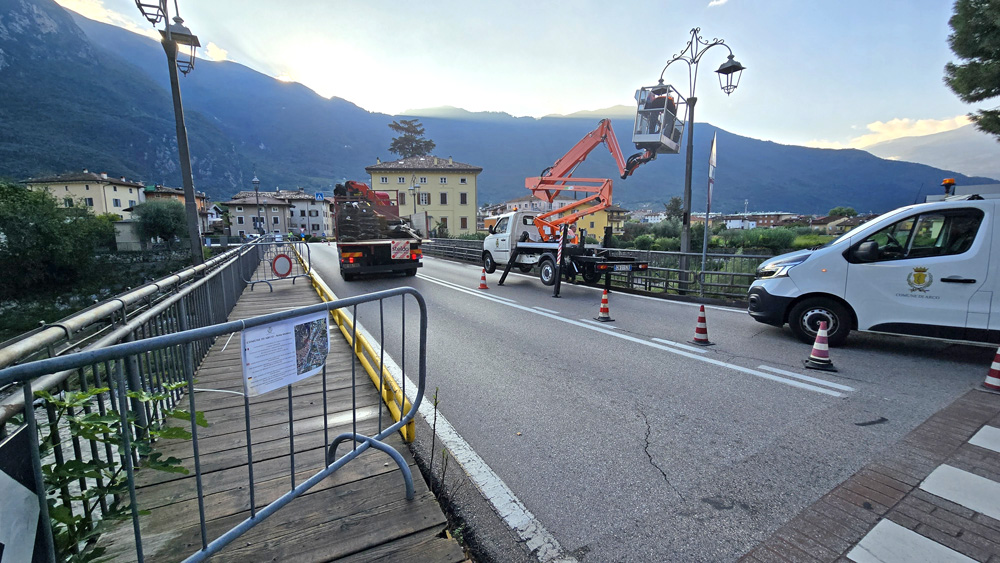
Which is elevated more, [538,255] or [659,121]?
[659,121]

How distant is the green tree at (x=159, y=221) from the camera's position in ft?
176

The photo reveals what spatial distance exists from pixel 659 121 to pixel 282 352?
13310 millimetres

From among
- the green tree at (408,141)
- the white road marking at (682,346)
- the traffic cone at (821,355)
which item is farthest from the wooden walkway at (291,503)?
the green tree at (408,141)

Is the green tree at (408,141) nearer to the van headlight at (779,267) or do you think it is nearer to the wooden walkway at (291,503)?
the van headlight at (779,267)

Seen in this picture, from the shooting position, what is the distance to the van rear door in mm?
4953

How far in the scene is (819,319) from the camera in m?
5.92

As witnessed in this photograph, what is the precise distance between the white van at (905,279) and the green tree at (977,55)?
697cm

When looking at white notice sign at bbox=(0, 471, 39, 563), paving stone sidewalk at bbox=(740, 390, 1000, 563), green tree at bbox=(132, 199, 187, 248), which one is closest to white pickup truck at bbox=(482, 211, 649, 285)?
paving stone sidewalk at bbox=(740, 390, 1000, 563)

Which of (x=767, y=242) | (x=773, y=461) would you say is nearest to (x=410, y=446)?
(x=773, y=461)

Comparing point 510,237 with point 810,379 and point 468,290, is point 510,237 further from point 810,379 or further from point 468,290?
point 810,379

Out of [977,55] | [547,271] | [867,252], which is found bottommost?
[547,271]

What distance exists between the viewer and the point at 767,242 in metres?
36.2

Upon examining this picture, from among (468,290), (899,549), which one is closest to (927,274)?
(899,549)

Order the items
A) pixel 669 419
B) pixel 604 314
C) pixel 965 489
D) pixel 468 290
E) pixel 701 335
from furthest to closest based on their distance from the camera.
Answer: pixel 468 290, pixel 604 314, pixel 701 335, pixel 669 419, pixel 965 489
